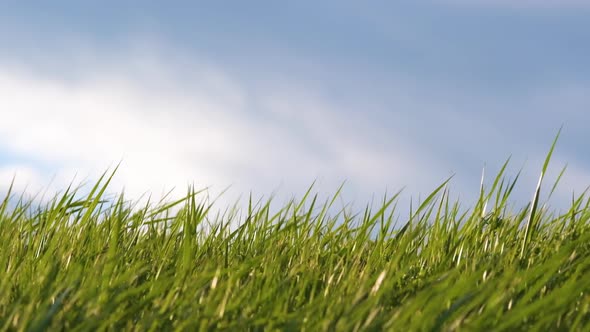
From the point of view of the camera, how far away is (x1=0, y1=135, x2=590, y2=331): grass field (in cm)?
177

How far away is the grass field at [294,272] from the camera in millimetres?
1771

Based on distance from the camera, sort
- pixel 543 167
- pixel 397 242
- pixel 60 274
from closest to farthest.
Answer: pixel 60 274 < pixel 543 167 < pixel 397 242

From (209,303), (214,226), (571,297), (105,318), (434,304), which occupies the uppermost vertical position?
(214,226)

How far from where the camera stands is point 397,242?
2.99m

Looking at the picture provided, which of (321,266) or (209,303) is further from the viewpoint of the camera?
(321,266)

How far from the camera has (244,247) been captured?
123 inches

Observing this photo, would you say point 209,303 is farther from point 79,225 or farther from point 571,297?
point 79,225

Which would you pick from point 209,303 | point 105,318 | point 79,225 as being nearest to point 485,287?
point 209,303

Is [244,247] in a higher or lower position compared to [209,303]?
higher

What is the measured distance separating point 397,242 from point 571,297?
1151 mm

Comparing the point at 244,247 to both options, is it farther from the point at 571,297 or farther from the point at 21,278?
the point at 571,297

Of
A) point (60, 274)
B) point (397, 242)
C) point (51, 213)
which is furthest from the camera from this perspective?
point (51, 213)

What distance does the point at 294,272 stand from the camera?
6.77ft

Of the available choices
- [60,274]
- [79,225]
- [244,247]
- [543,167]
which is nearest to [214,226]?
[244,247]
